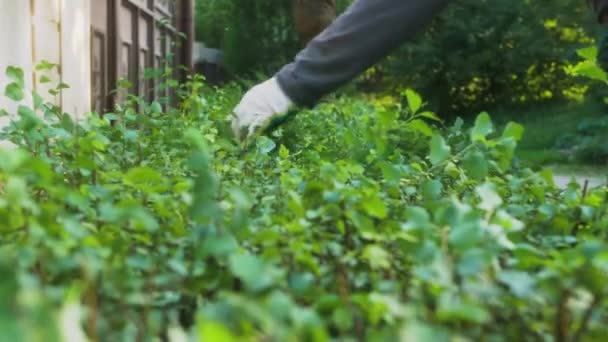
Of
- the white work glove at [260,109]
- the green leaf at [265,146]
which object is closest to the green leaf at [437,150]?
the green leaf at [265,146]

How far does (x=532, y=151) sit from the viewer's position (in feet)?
44.7

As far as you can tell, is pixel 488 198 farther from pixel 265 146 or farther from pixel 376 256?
pixel 265 146

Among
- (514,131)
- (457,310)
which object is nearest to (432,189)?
(514,131)

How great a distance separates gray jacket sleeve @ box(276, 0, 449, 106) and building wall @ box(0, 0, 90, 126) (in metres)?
0.58

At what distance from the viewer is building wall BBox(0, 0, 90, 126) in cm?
313

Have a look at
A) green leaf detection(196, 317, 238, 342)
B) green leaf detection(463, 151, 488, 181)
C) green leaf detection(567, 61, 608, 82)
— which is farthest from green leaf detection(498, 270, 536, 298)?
green leaf detection(567, 61, 608, 82)

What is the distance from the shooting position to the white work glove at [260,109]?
99.0 inches

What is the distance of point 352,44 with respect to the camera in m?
2.49

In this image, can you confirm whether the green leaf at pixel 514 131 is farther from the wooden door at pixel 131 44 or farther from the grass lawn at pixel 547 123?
the grass lawn at pixel 547 123

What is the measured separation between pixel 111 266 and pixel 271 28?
77.0 ft

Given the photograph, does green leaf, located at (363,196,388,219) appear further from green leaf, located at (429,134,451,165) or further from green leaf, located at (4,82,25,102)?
green leaf, located at (4,82,25,102)

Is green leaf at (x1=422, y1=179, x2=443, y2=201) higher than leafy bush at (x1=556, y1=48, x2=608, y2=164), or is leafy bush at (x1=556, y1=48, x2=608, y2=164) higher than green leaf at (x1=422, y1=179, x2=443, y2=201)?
green leaf at (x1=422, y1=179, x2=443, y2=201)

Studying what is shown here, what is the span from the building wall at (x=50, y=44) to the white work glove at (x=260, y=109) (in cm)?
42

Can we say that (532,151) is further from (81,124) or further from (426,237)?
(426,237)
